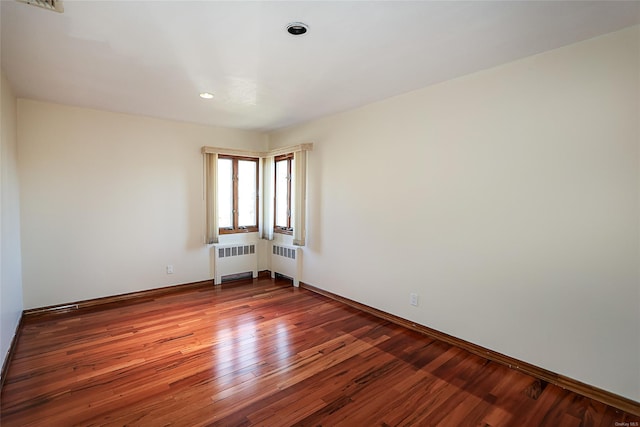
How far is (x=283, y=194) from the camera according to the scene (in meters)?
5.04

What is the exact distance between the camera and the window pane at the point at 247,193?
5180mm

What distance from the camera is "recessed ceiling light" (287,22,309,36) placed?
1965mm

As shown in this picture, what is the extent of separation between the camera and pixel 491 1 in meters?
1.75

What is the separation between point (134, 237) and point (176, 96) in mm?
2012

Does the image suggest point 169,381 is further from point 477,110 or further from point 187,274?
point 477,110

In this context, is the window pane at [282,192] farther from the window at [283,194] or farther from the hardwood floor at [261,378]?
the hardwood floor at [261,378]

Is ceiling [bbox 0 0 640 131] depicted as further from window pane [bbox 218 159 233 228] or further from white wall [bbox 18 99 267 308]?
window pane [bbox 218 159 233 228]

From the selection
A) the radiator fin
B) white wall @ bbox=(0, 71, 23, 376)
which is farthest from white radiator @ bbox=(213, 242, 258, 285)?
white wall @ bbox=(0, 71, 23, 376)

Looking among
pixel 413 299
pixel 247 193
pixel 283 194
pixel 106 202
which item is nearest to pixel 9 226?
pixel 106 202

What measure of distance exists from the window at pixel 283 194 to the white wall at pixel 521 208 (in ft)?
4.76

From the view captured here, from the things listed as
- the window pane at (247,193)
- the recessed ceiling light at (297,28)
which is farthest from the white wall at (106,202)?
the recessed ceiling light at (297,28)

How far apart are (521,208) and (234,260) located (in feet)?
13.2

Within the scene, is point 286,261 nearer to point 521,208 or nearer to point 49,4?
point 521,208

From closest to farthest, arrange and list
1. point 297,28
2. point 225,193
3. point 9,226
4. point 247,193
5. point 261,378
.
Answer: point 297,28 < point 261,378 < point 9,226 < point 225,193 < point 247,193
